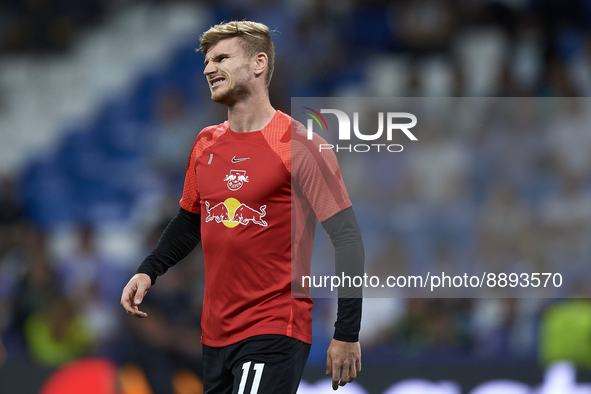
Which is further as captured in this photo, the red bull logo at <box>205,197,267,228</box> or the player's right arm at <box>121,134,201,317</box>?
the player's right arm at <box>121,134,201,317</box>

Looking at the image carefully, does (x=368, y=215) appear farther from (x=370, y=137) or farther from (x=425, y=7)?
(x=425, y=7)

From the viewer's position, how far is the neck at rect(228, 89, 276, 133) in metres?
2.72

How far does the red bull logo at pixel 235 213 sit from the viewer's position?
2547 mm

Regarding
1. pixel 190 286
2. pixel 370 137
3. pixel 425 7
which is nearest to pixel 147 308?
pixel 190 286

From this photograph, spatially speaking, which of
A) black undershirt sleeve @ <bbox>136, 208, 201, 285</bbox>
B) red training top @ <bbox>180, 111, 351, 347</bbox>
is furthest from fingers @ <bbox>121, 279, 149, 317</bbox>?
red training top @ <bbox>180, 111, 351, 347</bbox>

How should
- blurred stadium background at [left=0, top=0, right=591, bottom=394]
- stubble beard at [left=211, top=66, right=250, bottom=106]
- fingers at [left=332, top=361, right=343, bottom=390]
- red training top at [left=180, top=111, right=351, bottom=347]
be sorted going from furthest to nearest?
blurred stadium background at [left=0, top=0, right=591, bottom=394] → stubble beard at [left=211, top=66, right=250, bottom=106] → red training top at [left=180, top=111, right=351, bottom=347] → fingers at [left=332, top=361, right=343, bottom=390]

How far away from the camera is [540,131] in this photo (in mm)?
4477

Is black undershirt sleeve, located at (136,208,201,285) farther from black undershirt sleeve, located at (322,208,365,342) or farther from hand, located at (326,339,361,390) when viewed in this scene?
hand, located at (326,339,361,390)

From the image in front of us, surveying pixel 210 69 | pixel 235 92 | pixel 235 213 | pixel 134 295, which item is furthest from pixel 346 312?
pixel 210 69

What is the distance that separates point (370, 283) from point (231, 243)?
1073mm

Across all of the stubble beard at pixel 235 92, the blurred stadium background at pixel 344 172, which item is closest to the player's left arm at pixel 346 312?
the stubble beard at pixel 235 92

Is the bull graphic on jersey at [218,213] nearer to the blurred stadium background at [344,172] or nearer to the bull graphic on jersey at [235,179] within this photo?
the bull graphic on jersey at [235,179]

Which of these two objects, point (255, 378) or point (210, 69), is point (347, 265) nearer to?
point (255, 378)

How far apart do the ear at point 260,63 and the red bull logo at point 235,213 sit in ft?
1.77
